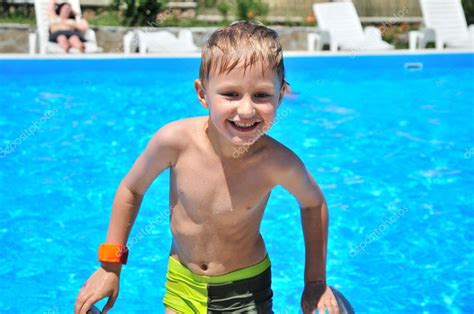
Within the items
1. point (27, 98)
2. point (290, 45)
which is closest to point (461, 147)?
point (27, 98)

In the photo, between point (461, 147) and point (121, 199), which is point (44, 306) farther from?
point (461, 147)

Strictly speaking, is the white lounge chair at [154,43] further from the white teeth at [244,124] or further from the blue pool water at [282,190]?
the white teeth at [244,124]

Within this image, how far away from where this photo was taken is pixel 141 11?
14.9 meters

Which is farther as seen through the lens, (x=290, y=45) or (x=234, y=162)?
(x=290, y=45)

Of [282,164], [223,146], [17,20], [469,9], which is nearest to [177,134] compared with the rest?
[223,146]

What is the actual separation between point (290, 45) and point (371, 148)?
24.1 ft

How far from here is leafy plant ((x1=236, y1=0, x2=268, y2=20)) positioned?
50.8ft

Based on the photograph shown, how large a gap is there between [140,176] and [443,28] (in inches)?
508

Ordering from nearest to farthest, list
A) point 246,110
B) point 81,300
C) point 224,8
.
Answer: point 246,110 < point 81,300 < point 224,8

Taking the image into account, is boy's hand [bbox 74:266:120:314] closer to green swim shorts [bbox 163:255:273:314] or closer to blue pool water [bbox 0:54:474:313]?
green swim shorts [bbox 163:255:273:314]

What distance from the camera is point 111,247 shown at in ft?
7.63

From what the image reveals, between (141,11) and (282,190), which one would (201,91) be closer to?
(282,190)

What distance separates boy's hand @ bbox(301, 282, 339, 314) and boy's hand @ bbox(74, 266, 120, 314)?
2.04 feet

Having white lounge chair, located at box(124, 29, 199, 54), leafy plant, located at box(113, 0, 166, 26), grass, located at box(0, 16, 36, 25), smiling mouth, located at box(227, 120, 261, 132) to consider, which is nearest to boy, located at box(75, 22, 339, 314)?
smiling mouth, located at box(227, 120, 261, 132)
